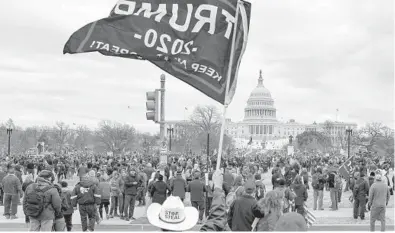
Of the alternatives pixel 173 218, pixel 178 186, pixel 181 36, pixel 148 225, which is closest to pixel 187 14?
pixel 181 36

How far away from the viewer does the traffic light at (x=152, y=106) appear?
50.0ft

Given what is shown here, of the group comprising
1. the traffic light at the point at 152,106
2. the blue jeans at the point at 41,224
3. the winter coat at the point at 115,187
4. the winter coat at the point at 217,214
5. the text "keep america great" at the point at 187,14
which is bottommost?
the blue jeans at the point at 41,224

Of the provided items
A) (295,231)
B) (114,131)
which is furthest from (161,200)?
(114,131)

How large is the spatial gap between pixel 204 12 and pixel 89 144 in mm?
118805

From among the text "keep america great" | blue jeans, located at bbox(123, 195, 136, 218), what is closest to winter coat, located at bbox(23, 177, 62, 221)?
the text "keep america great"

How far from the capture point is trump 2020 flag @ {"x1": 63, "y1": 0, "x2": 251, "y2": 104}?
334 inches

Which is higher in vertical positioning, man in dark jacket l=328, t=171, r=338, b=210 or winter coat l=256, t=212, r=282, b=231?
winter coat l=256, t=212, r=282, b=231

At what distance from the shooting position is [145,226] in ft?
49.0

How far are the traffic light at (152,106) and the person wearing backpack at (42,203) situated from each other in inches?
227

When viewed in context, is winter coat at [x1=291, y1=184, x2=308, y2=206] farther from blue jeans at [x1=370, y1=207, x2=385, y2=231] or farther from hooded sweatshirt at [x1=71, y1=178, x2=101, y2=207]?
hooded sweatshirt at [x1=71, y1=178, x2=101, y2=207]

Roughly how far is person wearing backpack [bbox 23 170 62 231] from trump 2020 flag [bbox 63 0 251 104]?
8.34 ft

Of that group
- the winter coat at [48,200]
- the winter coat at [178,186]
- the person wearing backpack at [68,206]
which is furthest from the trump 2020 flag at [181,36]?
the winter coat at [178,186]

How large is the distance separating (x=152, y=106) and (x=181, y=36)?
6.69 meters

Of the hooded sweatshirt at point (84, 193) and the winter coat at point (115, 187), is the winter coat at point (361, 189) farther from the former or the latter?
the hooded sweatshirt at point (84, 193)
